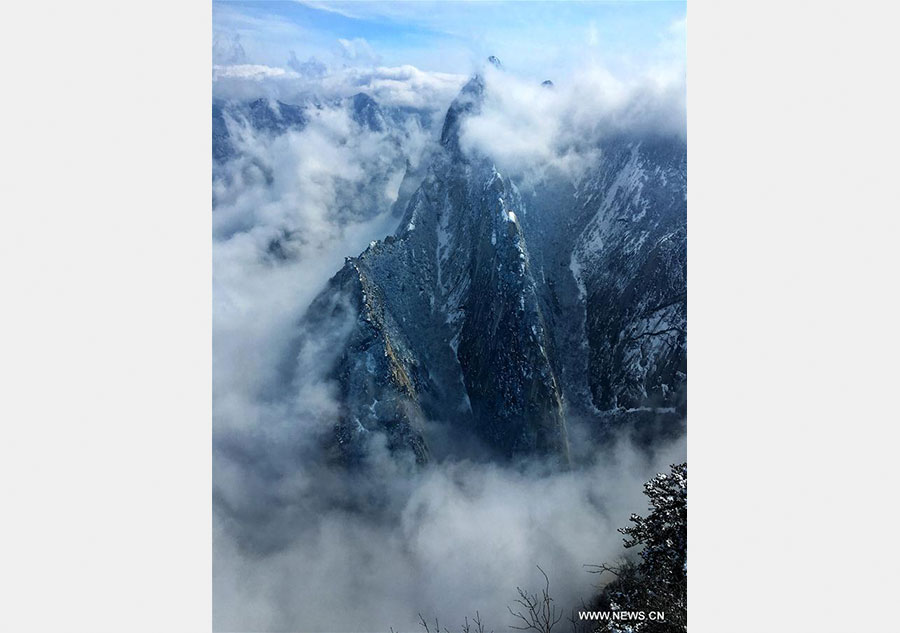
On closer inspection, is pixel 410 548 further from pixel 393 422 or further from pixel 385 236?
pixel 385 236

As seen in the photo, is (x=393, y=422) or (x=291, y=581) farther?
(x=393, y=422)

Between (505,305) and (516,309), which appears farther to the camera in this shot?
(505,305)

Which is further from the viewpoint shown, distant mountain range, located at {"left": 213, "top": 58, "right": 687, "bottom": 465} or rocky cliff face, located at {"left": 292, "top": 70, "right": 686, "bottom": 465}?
rocky cliff face, located at {"left": 292, "top": 70, "right": 686, "bottom": 465}

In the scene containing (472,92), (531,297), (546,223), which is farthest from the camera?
(546,223)

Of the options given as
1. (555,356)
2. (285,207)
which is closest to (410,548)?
(555,356)

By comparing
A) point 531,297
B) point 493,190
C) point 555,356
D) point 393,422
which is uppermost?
point 493,190

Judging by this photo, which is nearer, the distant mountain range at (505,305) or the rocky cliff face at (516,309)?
the distant mountain range at (505,305)

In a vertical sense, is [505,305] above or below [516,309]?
above

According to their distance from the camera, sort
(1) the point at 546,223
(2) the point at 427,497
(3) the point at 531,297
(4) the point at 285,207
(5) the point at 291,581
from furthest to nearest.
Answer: (1) the point at 546,223
(3) the point at 531,297
(4) the point at 285,207
(2) the point at 427,497
(5) the point at 291,581
